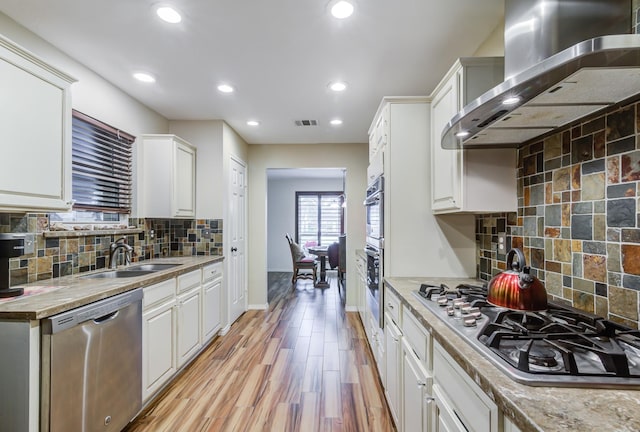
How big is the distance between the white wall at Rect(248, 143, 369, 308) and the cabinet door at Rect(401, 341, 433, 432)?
113 inches

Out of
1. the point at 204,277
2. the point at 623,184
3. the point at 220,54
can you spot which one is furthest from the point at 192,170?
the point at 623,184

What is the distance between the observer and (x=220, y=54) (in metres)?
2.19

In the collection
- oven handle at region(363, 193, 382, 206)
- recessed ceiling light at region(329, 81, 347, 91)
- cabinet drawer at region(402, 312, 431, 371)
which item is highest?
recessed ceiling light at region(329, 81, 347, 91)

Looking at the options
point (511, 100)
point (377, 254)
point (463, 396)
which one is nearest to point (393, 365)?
point (377, 254)

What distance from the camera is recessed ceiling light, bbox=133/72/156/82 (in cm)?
249

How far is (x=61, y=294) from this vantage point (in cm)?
161

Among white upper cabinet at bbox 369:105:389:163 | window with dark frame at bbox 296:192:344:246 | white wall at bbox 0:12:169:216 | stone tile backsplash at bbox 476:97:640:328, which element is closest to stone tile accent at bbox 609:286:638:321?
stone tile backsplash at bbox 476:97:640:328

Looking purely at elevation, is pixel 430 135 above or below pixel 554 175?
above

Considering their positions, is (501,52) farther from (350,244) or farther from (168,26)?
(350,244)

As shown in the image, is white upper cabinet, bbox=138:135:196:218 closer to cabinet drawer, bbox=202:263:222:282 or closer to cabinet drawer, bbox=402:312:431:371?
cabinet drawer, bbox=202:263:222:282

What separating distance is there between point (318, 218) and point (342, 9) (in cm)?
654

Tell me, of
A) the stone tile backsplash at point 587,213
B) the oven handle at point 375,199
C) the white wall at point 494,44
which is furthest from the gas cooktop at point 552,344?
the white wall at point 494,44

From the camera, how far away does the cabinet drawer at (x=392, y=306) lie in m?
1.84

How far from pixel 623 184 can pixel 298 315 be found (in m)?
3.78
